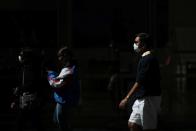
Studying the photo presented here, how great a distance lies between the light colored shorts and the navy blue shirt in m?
0.09

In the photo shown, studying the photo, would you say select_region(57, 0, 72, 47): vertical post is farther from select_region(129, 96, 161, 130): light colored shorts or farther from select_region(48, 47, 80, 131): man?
select_region(129, 96, 161, 130): light colored shorts

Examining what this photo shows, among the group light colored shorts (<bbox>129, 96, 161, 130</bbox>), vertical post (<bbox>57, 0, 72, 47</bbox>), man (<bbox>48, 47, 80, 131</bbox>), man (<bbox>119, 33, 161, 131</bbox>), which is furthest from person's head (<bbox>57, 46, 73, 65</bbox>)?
vertical post (<bbox>57, 0, 72, 47</bbox>)

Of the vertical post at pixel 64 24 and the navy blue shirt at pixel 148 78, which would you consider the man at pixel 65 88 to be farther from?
the vertical post at pixel 64 24

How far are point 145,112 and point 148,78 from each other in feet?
1.64

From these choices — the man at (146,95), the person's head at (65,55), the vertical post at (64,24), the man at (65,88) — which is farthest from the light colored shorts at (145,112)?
the vertical post at (64,24)

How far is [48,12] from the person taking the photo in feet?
45.3

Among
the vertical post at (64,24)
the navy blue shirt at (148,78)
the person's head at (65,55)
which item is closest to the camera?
the navy blue shirt at (148,78)

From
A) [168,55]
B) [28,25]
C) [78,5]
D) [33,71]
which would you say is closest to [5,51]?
[28,25]

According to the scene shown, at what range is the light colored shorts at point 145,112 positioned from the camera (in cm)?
886

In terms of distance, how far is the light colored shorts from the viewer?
8859mm

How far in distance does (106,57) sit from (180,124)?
2340mm

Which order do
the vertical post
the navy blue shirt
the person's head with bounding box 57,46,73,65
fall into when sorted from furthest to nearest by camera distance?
the vertical post < the person's head with bounding box 57,46,73,65 < the navy blue shirt

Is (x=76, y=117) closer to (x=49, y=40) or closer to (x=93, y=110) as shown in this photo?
(x=93, y=110)

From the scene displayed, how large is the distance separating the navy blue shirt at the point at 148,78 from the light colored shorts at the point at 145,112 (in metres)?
0.09
